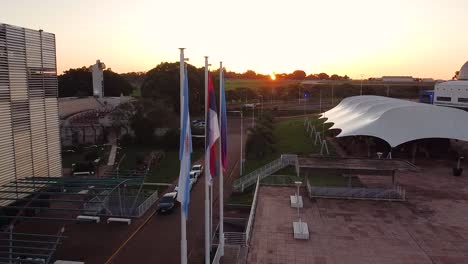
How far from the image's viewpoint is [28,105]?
24.7m

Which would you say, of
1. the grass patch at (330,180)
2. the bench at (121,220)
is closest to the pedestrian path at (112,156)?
the bench at (121,220)

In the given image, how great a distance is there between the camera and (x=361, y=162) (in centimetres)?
2755

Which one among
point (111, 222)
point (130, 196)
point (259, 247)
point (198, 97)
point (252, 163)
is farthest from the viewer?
point (198, 97)

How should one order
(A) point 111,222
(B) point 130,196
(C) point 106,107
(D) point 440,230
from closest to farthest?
(D) point 440,230 → (A) point 111,222 → (B) point 130,196 → (C) point 106,107

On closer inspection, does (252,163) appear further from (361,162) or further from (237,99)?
(237,99)

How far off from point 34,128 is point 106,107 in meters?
→ 38.0

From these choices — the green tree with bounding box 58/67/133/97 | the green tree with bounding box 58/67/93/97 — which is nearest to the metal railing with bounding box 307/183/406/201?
the green tree with bounding box 58/67/133/97

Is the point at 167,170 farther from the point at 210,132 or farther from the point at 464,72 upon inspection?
the point at 464,72

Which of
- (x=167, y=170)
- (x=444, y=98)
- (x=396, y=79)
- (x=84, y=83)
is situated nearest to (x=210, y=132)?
(x=167, y=170)

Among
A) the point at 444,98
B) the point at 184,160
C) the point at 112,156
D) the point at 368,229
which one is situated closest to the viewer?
the point at 184,160

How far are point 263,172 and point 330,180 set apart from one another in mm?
5293

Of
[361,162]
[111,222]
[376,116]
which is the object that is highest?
[376,116]

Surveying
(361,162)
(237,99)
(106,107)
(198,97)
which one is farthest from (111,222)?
(237,99)

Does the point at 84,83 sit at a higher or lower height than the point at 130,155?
higher
